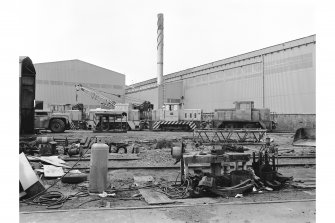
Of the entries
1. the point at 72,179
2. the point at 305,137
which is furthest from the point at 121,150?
the point at 305,137

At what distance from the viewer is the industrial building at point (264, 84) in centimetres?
2805

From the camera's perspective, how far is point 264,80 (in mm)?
32625

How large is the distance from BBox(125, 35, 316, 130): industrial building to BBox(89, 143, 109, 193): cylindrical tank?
83.0 ft

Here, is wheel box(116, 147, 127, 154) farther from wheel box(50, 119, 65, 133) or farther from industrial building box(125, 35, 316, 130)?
industrial building box(125, 35, 316, 130)

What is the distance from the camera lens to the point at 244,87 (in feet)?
115

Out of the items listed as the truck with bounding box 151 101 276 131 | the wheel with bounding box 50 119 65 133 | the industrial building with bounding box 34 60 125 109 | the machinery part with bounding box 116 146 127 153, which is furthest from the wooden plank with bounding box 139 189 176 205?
the industrial building with bounding box 34 60 125 109

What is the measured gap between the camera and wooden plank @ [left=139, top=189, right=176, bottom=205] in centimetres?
527

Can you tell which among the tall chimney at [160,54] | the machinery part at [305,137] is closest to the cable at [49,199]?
the machinery part at [305,137]

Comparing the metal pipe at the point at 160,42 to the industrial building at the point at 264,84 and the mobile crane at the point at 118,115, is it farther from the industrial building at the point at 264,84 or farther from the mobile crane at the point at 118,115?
the mobile crane at the point at 118,115

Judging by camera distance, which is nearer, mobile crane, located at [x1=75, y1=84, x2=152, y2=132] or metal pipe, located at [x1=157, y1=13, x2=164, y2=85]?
mobile crane, located at [x1=75, y1=84, x2=152, y2=132]

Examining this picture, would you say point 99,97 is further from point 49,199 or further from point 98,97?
point 49,199
